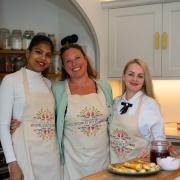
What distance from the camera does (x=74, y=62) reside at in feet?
8.03

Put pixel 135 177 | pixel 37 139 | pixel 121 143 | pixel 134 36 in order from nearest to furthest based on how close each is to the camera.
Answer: pixel 135 177 → pixel 37 139 → pixel 121 143 → pixel 134 36

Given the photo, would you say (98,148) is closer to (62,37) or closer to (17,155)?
(17,155)

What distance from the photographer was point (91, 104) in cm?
242

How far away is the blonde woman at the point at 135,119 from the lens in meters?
2.31

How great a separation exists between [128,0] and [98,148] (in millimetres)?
1682

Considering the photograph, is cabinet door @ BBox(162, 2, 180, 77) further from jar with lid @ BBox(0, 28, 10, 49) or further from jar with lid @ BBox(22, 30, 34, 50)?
jar with lid @ BBox(0, 28, 10, 49)

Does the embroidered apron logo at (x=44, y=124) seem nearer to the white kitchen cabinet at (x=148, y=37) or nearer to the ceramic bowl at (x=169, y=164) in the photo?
the ceramic bowl at (x=169, y=164)

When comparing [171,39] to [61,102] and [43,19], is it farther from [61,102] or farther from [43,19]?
[61,102]

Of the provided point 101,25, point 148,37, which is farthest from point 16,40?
point 148,37

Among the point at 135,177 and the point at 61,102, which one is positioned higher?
the point at 61,102

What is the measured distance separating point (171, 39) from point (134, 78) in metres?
1.22

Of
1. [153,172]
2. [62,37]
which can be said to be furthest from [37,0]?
[153,172]

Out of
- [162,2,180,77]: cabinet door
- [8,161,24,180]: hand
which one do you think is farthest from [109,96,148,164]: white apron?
[162,2,180,77]: cabinet door

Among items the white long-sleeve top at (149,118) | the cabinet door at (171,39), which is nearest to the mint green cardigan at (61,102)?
the white long-sleeve top at (149,118)
